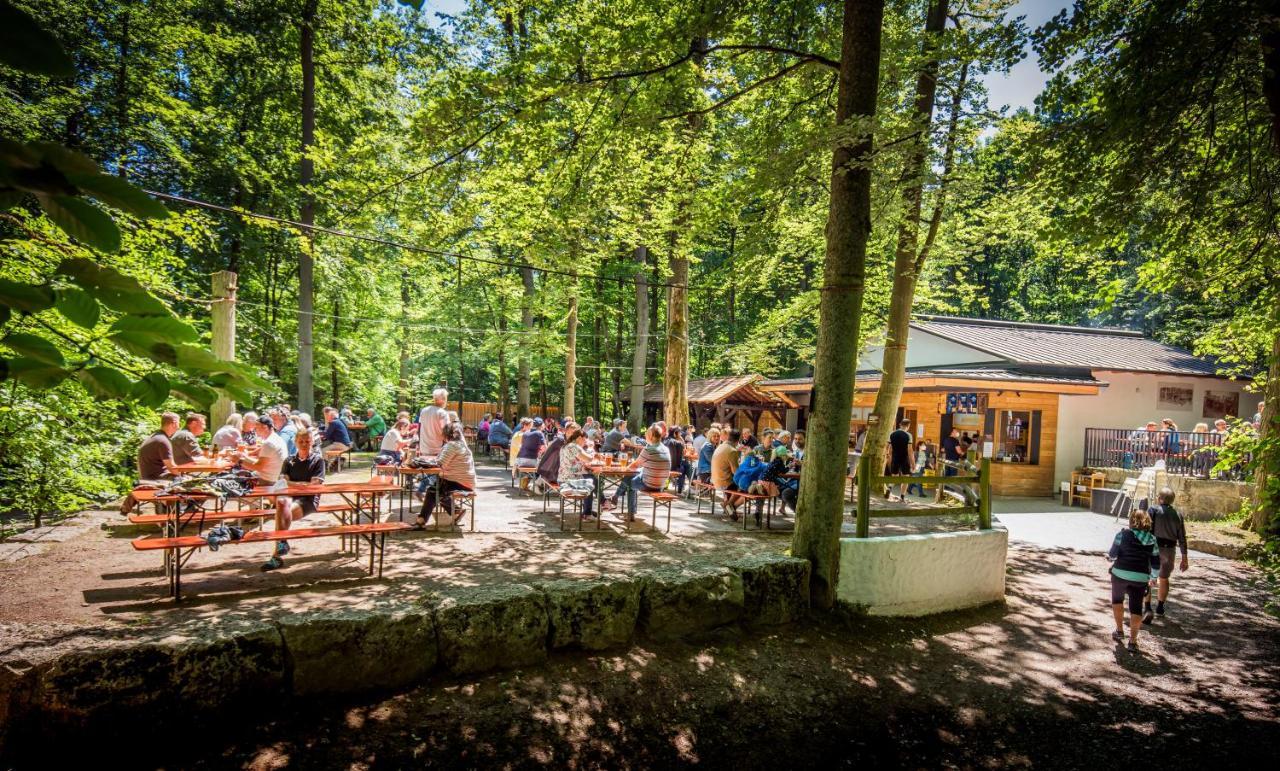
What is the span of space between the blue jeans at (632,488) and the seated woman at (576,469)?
503mm

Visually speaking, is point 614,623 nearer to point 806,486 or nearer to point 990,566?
point 806,486

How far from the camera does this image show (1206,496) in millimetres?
12555

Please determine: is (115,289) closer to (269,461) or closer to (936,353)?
(269,461)

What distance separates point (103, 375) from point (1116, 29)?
8.40 m

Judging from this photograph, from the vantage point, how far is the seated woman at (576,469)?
8.88 m

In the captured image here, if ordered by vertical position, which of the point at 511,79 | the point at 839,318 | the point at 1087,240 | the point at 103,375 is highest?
the point at 511,79

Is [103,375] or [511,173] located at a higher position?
[511,173]

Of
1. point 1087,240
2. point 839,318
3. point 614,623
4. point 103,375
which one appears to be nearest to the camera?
point 103,375

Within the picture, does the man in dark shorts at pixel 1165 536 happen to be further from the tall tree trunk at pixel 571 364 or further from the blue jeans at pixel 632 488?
the tall tree trunk at pixel 571 364

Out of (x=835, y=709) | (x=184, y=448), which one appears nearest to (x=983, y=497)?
(x=835, y=709)

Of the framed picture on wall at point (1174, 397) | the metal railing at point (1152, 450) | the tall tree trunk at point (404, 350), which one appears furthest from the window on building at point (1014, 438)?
the tall tree trunk at point (404, 350)

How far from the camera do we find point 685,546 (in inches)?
308

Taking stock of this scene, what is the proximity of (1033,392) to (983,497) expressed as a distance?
421 inches

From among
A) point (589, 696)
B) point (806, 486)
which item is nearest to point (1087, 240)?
point (806, 486)
